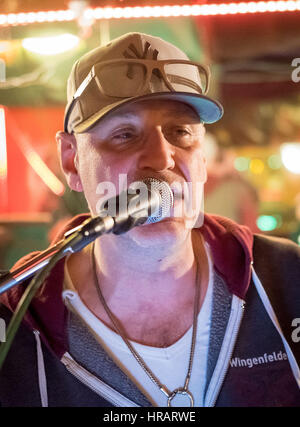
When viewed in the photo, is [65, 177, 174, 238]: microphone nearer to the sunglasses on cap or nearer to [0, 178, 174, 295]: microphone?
[0, 178, 174, 295]: microphone

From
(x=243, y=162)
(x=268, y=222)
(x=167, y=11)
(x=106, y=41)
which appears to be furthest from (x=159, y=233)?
(x=243, y=162)

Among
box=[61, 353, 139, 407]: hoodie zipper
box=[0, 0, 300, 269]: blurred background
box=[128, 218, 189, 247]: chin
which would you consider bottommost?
box=[61, 353, 139, 407]: hoodie zipper

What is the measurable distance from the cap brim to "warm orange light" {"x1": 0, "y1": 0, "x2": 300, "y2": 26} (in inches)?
24.6

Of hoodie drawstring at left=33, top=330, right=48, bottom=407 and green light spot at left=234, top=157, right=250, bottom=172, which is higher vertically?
green light spot at left=234, top=157, right=250, bottom=172

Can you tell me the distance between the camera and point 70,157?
1.76 meters

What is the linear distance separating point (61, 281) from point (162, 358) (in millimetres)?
378

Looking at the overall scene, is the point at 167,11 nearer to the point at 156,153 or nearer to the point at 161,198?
the point at 156,153

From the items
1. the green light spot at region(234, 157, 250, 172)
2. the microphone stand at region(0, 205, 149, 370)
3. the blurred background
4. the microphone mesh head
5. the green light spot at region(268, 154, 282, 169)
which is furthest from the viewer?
the green light spot at region(268, 154, 282, 169)

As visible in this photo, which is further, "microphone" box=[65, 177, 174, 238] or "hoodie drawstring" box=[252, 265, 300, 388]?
"hoodie drawstring" box=[252, 265, 300, 388]

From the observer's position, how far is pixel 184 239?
1.56m

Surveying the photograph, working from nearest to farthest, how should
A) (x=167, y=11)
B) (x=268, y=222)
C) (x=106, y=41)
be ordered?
(x=167, y=11) < (x=106, y=41) < (x=268, y=222)

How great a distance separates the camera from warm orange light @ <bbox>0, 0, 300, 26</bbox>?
6.79 ft

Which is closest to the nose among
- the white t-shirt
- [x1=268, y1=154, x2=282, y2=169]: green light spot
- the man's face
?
the man's face

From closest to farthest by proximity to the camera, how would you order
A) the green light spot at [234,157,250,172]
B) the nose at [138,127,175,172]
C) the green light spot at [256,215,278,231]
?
1. the nose at [138,127,175,172]
2. the green light spot at [256,215,278,231]
3. the green light spot at [234,157,250,172]
